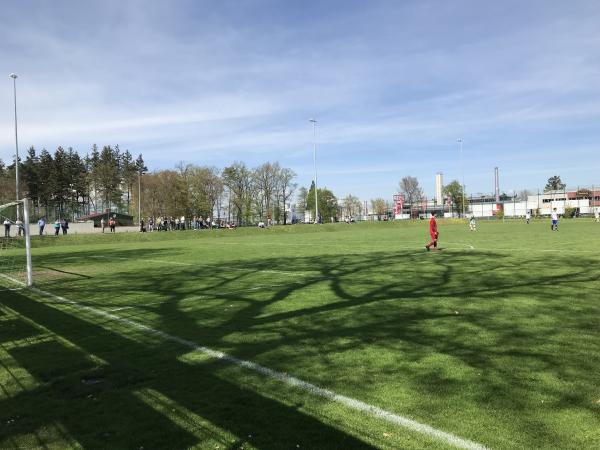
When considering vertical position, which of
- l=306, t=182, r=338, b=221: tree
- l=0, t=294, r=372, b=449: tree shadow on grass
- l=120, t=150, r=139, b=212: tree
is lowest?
l=0, t=294, r=372, b=449: tree shadow on grass

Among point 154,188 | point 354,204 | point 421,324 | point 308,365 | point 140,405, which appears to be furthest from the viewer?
point 354,204

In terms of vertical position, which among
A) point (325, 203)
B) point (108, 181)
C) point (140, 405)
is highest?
point (108, 181)

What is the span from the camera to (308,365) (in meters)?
5.68

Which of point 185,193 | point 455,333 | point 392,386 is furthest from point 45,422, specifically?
point 185,193

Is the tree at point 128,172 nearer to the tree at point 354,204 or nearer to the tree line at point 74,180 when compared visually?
the tree line at point 74,180

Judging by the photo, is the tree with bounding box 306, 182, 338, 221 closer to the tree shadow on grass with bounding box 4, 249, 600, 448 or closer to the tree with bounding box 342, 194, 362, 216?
the tree with bounding box 342, 194, 362, 216

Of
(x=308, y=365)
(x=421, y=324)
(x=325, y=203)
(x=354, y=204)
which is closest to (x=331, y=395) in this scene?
(x=308, y=365)

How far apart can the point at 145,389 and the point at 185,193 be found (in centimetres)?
7960

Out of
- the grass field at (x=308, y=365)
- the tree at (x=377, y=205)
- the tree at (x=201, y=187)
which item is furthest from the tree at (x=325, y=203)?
the grass field at (x=308, y=365)

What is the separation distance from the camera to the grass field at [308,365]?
396 cm

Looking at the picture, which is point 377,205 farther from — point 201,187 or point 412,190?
point 201,187

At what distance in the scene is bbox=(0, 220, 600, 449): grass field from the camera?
156 inches

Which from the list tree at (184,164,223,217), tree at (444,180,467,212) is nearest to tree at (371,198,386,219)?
tree at (444,180,467,212)

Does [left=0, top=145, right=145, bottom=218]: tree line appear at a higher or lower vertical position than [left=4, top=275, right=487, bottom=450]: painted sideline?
higher
